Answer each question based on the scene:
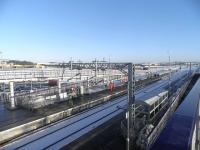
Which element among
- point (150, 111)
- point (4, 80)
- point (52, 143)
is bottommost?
point (52, 143)

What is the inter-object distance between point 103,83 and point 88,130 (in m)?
19.4

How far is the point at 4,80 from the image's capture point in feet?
70.0

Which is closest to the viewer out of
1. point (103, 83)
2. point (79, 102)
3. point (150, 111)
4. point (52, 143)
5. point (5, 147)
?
point (5, 147)

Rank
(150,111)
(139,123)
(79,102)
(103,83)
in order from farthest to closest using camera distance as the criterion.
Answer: (103,83)
(79,102)
(150,111)
(139,123)

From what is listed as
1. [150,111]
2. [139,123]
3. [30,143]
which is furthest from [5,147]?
[150,111]

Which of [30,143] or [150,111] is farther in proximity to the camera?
[150,111]

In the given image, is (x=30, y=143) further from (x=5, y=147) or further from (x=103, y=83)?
(x=103, y=83)

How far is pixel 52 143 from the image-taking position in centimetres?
1187

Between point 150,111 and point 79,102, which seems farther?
point 79,102

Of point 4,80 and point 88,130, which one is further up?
point 4,80

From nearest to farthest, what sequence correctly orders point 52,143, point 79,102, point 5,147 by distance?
point 5,147 < point 52,143 < point 79,102

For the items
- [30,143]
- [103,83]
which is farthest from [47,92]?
[103,83]

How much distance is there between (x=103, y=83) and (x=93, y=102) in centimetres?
1207

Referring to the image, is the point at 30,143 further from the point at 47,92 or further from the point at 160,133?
the point at 47,92
